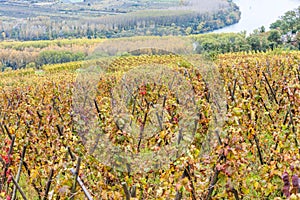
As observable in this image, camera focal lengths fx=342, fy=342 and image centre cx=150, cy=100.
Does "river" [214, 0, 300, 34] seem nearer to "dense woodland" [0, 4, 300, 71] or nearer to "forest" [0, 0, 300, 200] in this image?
"dense woodland" [0, 4, 300, 71]

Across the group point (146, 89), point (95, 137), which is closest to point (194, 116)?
point (95, 137)

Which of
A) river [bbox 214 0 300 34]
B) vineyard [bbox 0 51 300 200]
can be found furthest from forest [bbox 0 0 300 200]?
river [bbox 214 0 300 34]

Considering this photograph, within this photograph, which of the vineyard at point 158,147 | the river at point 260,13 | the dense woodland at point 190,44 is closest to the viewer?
the vineyard at point 158,147

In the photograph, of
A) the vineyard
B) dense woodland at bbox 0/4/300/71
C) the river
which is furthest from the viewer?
the river

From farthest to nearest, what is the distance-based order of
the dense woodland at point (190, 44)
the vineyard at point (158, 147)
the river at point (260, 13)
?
the river at point (260, 13) → the dense woodland at point (190, 44) → the vineyard at point (158, 147)

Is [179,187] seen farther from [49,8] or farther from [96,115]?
[49,8]

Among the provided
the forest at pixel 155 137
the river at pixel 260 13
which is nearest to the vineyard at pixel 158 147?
the forest at pixel 155 137

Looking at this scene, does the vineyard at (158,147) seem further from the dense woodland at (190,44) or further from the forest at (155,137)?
the dense woodland at (190,44)

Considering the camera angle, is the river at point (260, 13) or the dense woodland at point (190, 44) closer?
the dense woodland at point (190, 44)

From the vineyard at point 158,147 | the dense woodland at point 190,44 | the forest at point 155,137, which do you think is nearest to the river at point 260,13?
the dense woodland at point 190,44

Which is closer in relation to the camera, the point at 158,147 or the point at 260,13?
the point at 158,147

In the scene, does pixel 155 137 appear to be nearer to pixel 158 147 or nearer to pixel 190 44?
pixel 158 147

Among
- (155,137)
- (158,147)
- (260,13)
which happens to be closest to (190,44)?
(155,137)
